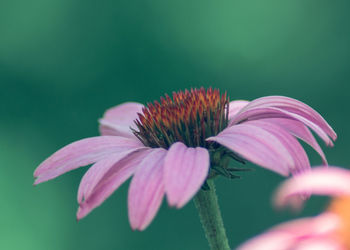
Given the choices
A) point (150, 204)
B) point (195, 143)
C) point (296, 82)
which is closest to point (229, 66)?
point (296, 82)

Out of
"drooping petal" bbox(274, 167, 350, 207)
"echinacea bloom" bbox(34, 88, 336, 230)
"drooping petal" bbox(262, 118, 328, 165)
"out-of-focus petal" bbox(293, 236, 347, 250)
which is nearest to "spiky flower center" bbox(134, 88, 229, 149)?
"echinacea bloom" bbox(34, 88, 336, 230)

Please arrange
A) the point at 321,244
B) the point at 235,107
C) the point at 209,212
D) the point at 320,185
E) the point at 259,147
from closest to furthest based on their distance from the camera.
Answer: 1. the point at 321,244
2. the point at 320,185
3. the point at 259,147
4. the point at 209,212
5. the point at 235,107

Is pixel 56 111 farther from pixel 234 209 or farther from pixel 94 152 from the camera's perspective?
pixel 94 152

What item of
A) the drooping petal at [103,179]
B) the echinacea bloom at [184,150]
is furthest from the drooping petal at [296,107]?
the drooping petal at [103,179]

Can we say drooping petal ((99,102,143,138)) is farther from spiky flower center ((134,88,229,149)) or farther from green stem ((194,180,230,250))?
green stem ((194,180,230,250))

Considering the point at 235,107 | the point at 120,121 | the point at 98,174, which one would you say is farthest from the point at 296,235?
the point at 120,121

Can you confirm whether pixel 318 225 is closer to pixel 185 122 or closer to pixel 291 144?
pixel 291 144
